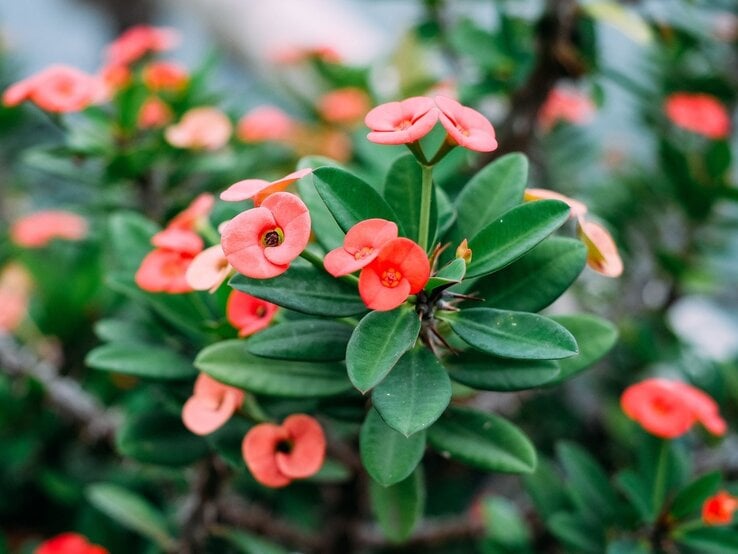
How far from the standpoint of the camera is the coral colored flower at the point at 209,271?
27.2 inches

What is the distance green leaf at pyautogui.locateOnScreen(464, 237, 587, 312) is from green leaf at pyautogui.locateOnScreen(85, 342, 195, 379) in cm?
37

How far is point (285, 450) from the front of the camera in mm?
770

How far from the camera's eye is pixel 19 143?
6.74 feet

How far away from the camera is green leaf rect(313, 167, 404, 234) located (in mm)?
666

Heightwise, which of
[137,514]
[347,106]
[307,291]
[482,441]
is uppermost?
[307,291]

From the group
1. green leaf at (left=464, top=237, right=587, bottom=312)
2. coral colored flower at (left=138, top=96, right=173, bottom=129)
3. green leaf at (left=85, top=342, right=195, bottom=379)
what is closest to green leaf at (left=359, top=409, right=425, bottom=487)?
green leaf at (left=464, top=237, right=587, bottom=312)

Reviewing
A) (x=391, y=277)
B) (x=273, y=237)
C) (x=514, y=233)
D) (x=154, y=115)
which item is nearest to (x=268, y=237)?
(x=273, y=237)

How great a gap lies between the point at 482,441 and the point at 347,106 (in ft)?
3.55

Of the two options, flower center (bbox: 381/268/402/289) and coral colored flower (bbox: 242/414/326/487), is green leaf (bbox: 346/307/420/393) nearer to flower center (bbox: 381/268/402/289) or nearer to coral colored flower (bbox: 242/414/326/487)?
flower center (bbox: 381/268/402/289)

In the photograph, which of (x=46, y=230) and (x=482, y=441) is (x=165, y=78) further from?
(x=482, y=441)

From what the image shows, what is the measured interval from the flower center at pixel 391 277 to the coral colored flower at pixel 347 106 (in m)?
1.11

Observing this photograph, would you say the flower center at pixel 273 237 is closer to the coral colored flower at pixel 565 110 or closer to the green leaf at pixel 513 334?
the green leaf at pixel 513 334

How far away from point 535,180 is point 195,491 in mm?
925

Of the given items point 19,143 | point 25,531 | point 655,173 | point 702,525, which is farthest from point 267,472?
point 19,143
